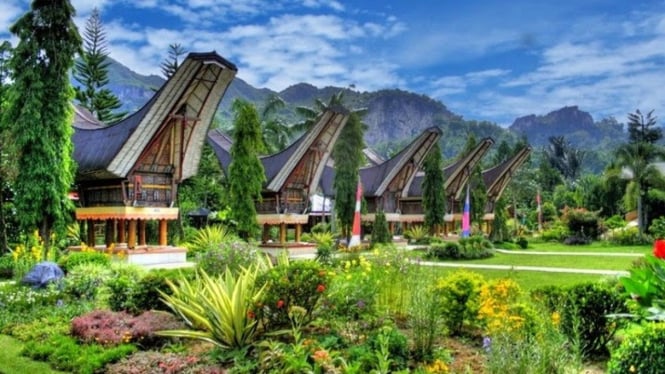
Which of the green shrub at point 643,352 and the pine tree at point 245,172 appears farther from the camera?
the pine tree at point 245,172

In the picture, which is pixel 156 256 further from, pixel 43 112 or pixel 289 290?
pixel 289 290

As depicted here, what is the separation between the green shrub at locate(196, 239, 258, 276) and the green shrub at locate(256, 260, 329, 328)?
3530 mm

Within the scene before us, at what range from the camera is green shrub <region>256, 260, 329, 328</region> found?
6488mm

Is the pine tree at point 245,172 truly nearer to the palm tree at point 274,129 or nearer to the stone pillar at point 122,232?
the stone pillar at point 122,232

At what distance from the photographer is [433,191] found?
1252 inches

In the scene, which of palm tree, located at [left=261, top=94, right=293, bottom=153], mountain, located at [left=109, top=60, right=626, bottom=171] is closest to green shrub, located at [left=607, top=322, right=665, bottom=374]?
palm tree, located at [left=261, top=94, right=293, bottom=153]

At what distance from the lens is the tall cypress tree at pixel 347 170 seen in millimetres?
27981

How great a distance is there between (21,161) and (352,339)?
1332cm

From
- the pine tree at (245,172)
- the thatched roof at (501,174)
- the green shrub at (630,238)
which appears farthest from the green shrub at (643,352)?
the thatched roof at (501,174)

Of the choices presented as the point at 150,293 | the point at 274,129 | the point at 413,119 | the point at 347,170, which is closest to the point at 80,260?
the point at 150,293

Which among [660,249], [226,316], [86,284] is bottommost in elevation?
[86,284]

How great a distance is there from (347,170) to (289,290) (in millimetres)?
21928

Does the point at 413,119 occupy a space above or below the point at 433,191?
above

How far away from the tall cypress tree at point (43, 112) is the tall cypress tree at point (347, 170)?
14320 mm
